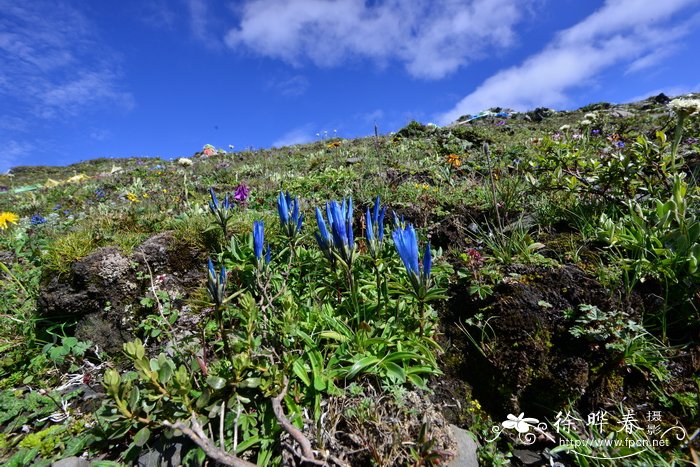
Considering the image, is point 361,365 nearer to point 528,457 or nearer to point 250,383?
point 250,383

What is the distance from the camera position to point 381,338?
7.43 ft

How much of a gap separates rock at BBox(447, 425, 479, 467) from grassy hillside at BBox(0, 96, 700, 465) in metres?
0.05

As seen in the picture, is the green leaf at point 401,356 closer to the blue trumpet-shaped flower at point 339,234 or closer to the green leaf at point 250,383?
the blue trumpet-shaped flower at point 339,234

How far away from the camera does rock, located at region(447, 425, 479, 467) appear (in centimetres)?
184

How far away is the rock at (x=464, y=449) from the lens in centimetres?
184

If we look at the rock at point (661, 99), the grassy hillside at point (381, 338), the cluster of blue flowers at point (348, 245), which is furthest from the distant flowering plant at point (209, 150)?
the rock at point (661, 99)

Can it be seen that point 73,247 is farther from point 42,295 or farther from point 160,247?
point 160,247

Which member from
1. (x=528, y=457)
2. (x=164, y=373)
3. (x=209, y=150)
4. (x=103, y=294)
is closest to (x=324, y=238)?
(x=164, y=373)

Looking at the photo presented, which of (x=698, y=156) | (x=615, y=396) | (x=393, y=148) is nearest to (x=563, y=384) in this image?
(x=615, y=396)

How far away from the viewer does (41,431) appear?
7.32ft

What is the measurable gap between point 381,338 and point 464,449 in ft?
2.46

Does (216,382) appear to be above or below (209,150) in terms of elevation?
below

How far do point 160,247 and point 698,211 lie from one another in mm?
4692

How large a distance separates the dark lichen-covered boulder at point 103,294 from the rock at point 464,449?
2586mm
